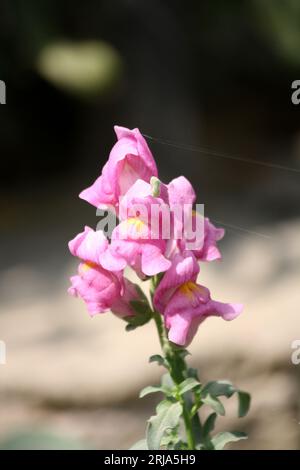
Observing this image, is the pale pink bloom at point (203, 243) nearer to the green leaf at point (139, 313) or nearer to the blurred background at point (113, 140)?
the green leaf at point (139, 313)

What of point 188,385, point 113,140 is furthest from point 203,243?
point 113,140

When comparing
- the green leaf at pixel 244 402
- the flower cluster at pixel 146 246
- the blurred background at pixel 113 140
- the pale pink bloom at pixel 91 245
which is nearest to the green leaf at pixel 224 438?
the green leaf at pixel 244 402

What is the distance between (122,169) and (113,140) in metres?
2.55

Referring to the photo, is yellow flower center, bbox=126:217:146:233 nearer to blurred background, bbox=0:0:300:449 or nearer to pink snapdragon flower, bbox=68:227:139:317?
pink snapdragon flower, bbox=68:227:139:317

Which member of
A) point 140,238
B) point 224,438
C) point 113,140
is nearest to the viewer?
point 140,238

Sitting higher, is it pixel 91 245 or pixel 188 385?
pixel 91 245

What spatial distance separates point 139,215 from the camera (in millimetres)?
606

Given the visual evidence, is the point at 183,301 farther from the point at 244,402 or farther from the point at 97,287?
the point at 244,402

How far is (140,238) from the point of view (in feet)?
1.97

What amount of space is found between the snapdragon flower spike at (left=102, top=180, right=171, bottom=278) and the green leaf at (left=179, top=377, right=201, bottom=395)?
0.12 m

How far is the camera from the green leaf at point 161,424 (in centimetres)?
63

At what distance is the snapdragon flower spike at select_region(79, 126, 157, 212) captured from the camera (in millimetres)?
621

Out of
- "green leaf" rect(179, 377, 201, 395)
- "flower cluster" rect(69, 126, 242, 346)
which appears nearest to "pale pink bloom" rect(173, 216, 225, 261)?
"flower cluster" rect(69, 126, 242, 346)
